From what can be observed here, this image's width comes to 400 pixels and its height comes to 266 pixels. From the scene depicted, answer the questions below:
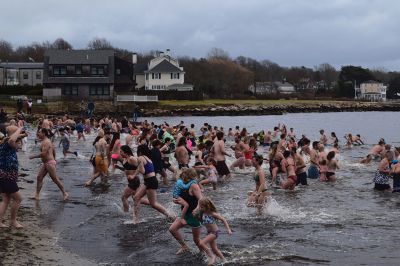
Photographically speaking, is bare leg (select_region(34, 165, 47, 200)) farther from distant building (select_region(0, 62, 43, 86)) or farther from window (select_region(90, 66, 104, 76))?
distant building (select_region(0, 62, 43, 86))

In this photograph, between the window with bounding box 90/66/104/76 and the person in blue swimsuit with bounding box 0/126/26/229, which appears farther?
the window with bounding box 90/66/104/76

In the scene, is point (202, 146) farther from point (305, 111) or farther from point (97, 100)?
point (305, 111)

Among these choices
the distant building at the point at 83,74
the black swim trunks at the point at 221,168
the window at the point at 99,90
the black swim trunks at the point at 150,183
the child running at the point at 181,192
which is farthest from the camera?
the window at the point at 99,90

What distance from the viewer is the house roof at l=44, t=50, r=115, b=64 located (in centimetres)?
8281

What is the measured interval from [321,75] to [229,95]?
258ft

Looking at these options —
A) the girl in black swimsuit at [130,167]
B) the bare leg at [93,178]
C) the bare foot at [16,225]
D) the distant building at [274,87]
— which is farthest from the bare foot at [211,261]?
the distant building at [274,87]

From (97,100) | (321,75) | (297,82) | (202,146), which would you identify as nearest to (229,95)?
(97,100)

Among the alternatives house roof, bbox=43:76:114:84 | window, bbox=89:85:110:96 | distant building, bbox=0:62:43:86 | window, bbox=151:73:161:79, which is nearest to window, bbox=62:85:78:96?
house roof, bbox=43:76:114:84

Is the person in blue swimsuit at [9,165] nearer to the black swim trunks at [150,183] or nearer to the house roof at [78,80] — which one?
the black swim trunks at [150,183]

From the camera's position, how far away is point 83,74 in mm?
82750

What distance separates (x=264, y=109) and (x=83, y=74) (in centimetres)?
2965

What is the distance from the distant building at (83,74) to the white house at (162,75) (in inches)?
809

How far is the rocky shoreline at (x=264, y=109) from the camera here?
3161 inches

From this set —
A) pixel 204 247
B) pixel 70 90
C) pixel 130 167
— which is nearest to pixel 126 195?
pixel 130 167
